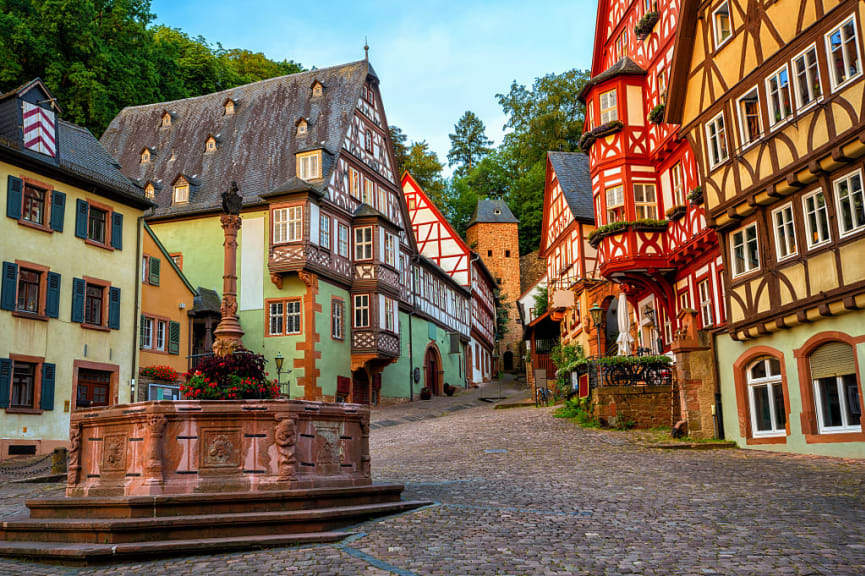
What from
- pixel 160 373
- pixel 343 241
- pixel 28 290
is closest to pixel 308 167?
pixel 343 241

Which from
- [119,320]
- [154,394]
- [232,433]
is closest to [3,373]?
[119,320]

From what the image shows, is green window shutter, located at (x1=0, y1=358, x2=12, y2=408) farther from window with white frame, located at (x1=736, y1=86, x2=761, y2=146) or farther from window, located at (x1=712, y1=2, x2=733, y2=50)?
window, located at (x1=712, y1=2, x2=733, y2=50)

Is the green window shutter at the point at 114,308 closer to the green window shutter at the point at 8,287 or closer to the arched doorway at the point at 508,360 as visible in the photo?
the green window shutter at the point at 8,287

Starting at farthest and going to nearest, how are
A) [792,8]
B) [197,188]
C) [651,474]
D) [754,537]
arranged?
[197,188] → [792,8] → [651,474] → [754,537]

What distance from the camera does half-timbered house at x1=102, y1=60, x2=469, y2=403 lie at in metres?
33.3

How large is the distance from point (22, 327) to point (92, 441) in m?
13.7

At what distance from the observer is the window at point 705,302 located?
22188 millimetres

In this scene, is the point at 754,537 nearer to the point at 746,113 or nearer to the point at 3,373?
the point at 746,113

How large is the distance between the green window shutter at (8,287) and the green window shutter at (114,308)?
3.68 m

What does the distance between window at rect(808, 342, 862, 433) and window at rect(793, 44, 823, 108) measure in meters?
4.60

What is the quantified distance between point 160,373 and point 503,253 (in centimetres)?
4698

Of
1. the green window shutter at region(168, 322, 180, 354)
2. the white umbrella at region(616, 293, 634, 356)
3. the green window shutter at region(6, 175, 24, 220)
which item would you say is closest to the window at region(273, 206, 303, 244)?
the green window shutter at region(168, 322, 180, 354)

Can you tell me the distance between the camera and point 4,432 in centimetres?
2241

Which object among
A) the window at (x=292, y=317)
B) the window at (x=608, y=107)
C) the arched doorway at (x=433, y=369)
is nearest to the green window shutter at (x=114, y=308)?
the window at (x=292, y=317)
